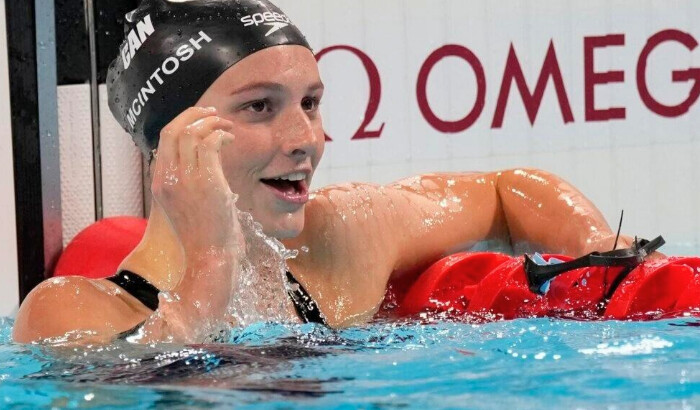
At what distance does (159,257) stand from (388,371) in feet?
2.08

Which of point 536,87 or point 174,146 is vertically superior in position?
point 536,87

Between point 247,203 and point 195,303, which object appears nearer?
point 195,303

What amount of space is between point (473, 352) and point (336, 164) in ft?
7.90

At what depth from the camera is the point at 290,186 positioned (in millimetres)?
2152

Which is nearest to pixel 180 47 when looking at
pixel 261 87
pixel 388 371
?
pixel 261 87

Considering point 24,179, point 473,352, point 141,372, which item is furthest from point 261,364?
point 24,179

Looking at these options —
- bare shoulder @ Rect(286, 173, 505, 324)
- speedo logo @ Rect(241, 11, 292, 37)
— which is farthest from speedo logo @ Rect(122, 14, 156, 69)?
bare shoulder @ Rect(286, 173, 505, 324)

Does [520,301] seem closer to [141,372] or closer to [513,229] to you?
[513,229]

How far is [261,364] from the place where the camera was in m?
1.71

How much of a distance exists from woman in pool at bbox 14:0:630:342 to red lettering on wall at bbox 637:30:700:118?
5.65ft

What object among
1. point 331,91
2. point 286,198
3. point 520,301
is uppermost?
point 331,91

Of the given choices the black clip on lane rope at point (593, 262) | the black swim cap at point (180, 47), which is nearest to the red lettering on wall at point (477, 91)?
the black swim cap at point (180, 47)

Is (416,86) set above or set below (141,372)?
above

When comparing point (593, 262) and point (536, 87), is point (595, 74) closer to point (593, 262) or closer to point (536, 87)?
point (536, 87)
